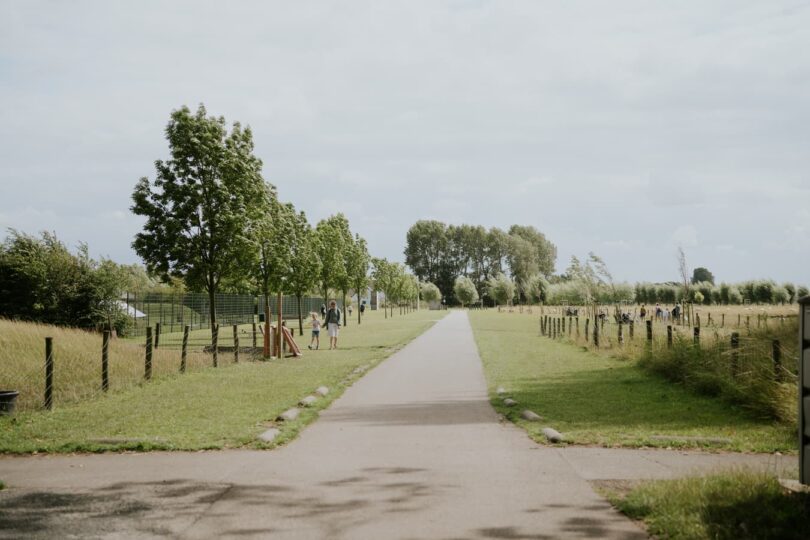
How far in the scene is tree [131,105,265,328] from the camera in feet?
77.7

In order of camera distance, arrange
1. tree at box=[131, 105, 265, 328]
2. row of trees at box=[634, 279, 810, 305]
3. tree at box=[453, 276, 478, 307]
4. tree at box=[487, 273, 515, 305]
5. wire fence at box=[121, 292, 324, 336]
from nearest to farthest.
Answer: tree at box=[131, 105, 265, 328], wire fence at box=[121, 292, 324, 336], row of trees at box=[634, 279, 810, 305], tree at box=[487, 273, 515, 305], tree at box=[453, 276, 478, 307]

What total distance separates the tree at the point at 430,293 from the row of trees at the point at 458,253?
1061 cm

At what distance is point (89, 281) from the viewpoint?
115 ft

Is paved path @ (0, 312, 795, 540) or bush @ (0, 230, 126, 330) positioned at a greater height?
bush @ (0, 230, 126, 330)

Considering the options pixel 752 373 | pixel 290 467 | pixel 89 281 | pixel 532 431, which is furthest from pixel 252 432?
pixel 89 281

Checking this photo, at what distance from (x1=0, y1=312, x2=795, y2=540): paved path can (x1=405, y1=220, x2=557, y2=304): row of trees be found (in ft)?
485

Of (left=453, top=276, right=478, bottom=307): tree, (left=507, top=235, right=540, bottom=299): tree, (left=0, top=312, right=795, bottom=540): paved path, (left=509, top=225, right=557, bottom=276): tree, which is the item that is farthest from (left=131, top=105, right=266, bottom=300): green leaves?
(left=509, top=225, right=557, bottom=276): tree

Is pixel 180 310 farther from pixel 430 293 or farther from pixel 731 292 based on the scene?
pixel 430 293

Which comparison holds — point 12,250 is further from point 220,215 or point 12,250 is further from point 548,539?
point 548,539

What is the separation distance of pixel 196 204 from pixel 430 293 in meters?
122

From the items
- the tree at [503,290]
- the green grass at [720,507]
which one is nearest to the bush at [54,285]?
the green grass at [720,507]

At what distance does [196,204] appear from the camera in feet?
77.6

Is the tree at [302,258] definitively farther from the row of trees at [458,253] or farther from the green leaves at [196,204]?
the row of trees at [458,253]

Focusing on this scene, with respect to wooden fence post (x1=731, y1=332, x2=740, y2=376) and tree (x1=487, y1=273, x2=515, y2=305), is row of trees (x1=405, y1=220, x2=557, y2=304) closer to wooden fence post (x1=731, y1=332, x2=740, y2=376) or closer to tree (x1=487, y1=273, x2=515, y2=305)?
tree (x1=487, y1=273, x2=515, y2=305)
